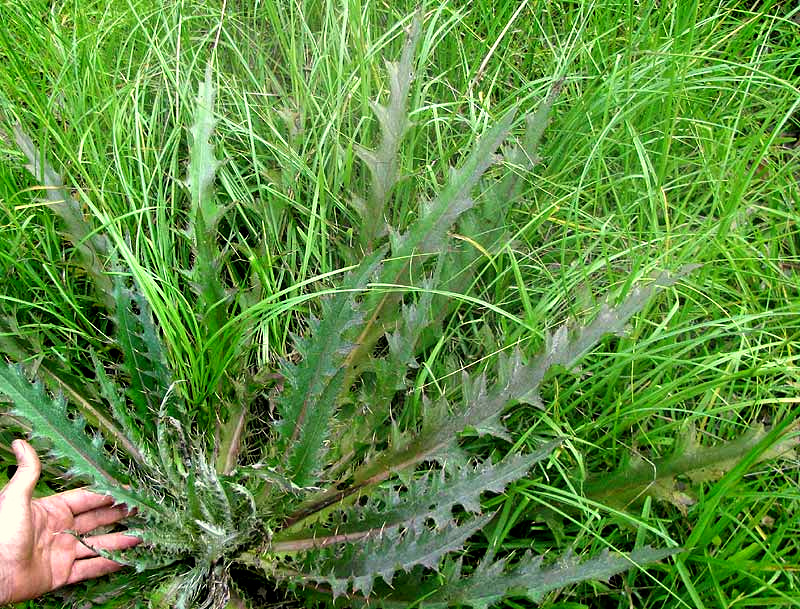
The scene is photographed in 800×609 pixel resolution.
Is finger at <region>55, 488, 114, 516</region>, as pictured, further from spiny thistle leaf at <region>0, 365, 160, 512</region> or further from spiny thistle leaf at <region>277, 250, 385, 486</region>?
spiny thistle leaf at <region>277, 250, 385, 486</region>

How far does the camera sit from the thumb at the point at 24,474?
4.76ft

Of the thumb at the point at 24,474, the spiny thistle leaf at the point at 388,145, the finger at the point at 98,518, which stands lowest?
the finger at the point at 98,518

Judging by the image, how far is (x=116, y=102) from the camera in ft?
6.31

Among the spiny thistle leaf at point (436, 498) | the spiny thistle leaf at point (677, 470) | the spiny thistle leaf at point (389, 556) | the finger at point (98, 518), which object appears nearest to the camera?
the spiny thistle leaf at point (389, 556)

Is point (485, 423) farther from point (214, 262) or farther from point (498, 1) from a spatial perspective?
point (498, 1)

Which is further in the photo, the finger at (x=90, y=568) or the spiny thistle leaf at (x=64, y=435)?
the finger at (x=90, y=568)

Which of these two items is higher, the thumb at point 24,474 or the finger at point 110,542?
the thumb at point 24,474

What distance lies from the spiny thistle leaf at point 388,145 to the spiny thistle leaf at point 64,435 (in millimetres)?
811

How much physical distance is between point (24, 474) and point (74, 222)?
2.19ft

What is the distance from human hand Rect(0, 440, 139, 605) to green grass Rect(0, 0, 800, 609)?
0.09 metres

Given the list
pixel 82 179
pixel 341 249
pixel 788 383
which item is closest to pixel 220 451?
pixel 341 249

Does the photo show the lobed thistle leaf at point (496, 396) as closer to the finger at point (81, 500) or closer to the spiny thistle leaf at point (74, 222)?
the finger at point (81, 500)

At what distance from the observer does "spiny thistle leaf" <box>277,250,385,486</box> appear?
145 centimetres

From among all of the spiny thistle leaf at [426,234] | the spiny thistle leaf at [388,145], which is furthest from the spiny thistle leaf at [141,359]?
the spiny thistle leaf at [388,145]
